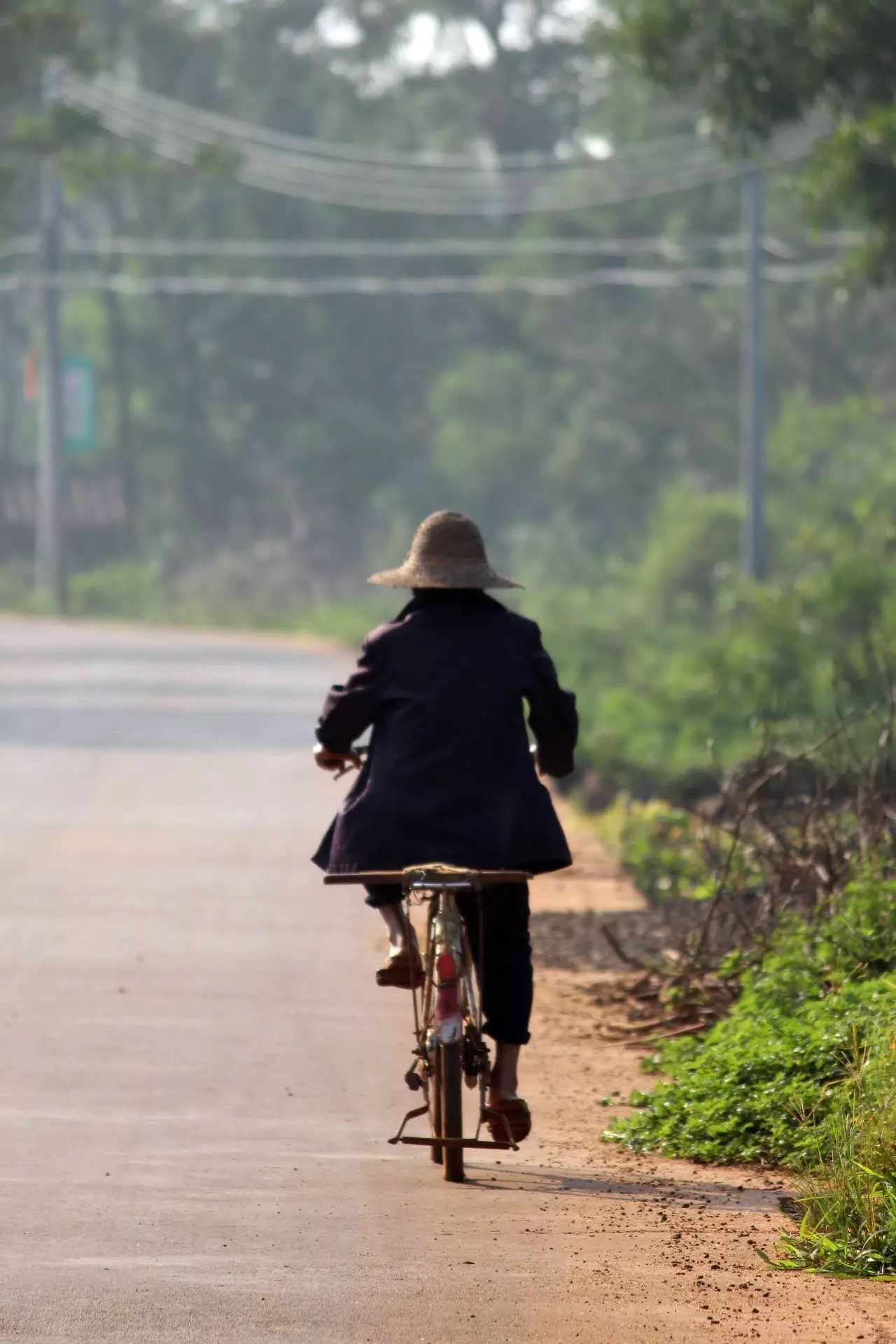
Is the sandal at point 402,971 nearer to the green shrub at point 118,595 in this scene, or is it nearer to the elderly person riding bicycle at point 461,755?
the elderly person riding bicycle at point 461,755

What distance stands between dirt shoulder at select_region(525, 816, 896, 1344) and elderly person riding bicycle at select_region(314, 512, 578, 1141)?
47 cm

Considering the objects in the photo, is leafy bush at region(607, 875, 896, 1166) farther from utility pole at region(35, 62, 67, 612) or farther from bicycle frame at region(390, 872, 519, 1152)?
utility pole at region(35, 62, 67, 612)

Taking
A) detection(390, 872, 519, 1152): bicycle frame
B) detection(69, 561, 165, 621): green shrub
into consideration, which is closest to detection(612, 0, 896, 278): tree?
detection(390, 872, 519, 1152): bicycle frame

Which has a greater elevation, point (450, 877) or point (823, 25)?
point (823, 25)

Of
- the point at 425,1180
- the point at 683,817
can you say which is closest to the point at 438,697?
the point at 425,1180

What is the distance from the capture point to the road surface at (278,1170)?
5.91 m

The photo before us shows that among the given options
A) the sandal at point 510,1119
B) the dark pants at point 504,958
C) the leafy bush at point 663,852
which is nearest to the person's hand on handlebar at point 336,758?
the dark pants at point 504,958

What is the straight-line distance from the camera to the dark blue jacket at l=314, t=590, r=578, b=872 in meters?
7.48

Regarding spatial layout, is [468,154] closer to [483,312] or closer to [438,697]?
[483,312]

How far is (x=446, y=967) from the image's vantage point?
723cm

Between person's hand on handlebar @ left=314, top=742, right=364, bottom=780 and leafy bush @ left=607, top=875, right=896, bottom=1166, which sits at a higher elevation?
person's hand on handlebar @ left=314, top=742, right=364, bottom=780

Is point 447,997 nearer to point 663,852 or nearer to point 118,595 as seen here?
point 663,852

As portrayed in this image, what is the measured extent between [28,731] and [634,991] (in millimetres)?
14824

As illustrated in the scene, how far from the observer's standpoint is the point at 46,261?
53500 millimetres
